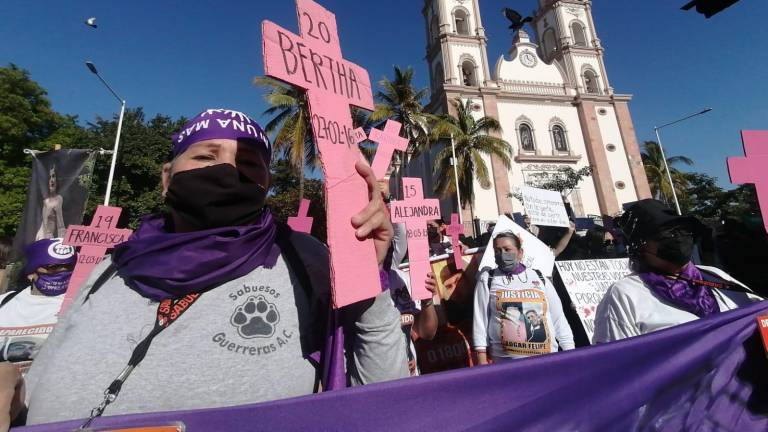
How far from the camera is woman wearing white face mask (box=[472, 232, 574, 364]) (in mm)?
3090

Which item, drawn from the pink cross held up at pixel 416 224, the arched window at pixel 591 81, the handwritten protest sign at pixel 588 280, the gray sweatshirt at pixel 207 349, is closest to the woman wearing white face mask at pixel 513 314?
the pink cross held up at pixel 416 224

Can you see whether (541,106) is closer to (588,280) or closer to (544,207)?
(544,207)

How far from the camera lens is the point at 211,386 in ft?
3.09

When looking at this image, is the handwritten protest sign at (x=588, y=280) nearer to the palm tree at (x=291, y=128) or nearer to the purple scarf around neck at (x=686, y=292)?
the purple scarf around neck at (x=686, y=292)

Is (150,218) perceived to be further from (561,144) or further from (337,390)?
(561,144)

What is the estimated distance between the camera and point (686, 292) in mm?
2109

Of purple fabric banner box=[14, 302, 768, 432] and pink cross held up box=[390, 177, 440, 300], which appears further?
pink cross held up box=[390, 177, 440, 300]

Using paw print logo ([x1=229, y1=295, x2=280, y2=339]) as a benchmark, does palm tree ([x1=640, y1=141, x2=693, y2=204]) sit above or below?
above

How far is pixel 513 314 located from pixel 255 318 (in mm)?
2637

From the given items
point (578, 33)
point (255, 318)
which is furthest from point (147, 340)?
point (578, 33)

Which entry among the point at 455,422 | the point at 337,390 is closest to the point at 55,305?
the point at 337,390

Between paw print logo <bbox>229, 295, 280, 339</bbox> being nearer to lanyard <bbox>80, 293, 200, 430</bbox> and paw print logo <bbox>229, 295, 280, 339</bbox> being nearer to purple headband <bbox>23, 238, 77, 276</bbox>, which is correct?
lanyard <bbox>80, 293, 200, 430</bbox>

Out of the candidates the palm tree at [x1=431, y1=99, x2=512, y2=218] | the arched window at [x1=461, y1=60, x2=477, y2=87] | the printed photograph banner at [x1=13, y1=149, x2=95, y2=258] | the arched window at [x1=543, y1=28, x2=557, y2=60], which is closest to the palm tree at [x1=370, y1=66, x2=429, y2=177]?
the palm tree at [x1=431, y1=99, x2=512, y2=218]

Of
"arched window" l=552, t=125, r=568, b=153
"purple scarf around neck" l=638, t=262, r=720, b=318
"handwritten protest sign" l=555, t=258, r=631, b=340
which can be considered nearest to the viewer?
"purple scarf around neck" l=638, t=262, r=720, b=318
